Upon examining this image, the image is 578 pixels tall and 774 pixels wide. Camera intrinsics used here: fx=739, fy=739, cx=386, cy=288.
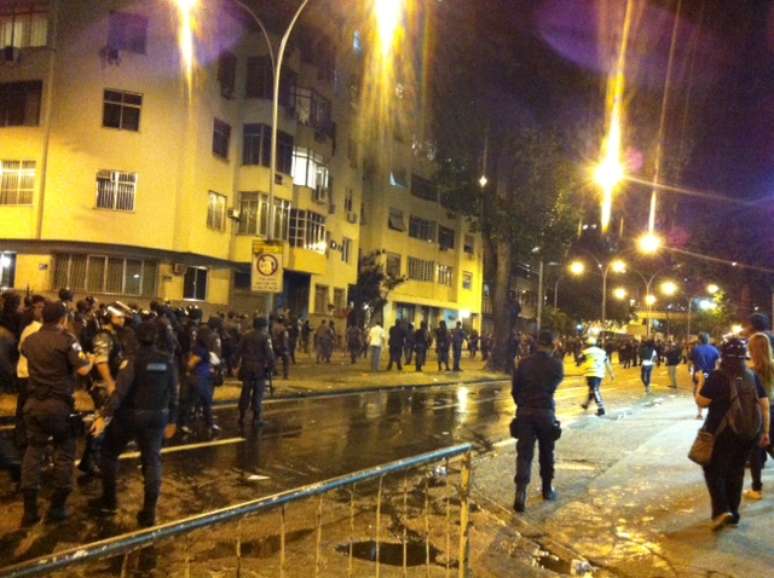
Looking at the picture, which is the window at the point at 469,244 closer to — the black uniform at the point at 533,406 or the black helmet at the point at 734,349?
the black uniform at the point at 533,406

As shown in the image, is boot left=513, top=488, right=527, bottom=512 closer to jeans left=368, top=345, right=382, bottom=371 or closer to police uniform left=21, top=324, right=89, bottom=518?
police uniform left=21, top=324, right=89, bottom=518

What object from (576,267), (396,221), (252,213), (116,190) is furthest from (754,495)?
(396,221)

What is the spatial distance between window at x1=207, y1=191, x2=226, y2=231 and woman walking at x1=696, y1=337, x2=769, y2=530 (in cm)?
2542

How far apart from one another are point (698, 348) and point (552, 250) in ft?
55.0

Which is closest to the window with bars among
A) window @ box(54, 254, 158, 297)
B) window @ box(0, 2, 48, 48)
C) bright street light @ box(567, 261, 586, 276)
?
window @ box(54, 254, 158, 297)

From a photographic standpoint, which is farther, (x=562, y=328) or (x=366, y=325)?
(x=562, y=328)

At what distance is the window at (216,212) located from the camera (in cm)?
2997

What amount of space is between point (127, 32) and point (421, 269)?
2720 centimetres

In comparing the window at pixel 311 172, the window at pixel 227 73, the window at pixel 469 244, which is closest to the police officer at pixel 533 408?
the window at pixel 227 73

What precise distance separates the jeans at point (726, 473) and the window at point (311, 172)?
2897cm

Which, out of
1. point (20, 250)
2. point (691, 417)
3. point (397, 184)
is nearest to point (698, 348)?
point (691, 417)

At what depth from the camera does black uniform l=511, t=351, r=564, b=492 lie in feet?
23.1

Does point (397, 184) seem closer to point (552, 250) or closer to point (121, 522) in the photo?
point (552, 250)

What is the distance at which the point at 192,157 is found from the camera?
2845 cm
